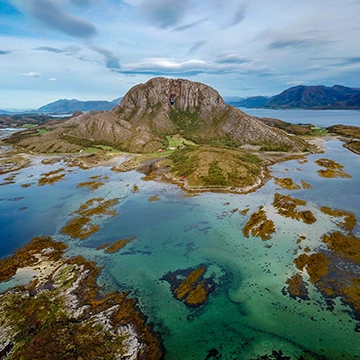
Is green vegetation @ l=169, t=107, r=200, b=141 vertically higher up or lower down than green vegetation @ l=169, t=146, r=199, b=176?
higher up

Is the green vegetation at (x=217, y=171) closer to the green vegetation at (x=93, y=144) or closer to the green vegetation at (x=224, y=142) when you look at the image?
the green vegetation at (x=224, y=142)

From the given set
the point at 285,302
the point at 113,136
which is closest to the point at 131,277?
the point at 285,302

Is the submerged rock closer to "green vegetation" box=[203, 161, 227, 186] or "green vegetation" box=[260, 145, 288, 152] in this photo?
"green vegetation" box=[203, 161, 227, 186]

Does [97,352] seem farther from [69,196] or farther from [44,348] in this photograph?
[69,196]

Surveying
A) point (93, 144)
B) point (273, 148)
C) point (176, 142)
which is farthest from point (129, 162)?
point (273, 148)

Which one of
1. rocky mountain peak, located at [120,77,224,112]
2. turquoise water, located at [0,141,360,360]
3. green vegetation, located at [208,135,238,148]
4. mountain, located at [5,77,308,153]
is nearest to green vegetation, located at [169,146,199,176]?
turquoise water, located at [0,141,360,360]

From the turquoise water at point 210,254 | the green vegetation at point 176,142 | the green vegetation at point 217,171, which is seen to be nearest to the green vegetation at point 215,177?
the green vegetation at point 217,171

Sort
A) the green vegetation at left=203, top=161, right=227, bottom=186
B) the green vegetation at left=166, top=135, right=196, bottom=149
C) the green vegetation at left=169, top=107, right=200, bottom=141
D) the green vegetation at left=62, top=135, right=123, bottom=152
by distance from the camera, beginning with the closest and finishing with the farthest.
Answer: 1. the green vegetation at left=203, top=161, right=227, bottom=186
2. the green vegetation at left=166, top=135, right=196, bottom=149
3. the green vegetation at left=62, top=135, right=123, bottom=152
4. the green vegetation at left=169, top=107, right=200, bottom=141
